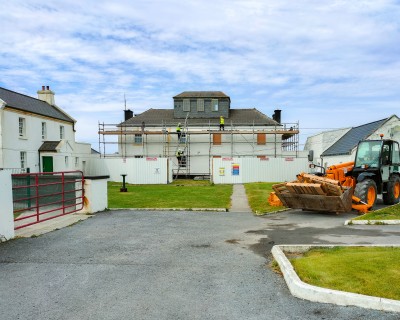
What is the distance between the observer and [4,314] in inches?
183

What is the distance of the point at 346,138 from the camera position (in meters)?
35.8

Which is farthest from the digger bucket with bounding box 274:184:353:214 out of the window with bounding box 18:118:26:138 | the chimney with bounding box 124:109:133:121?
the chimney with bounding box 124:109:133:121

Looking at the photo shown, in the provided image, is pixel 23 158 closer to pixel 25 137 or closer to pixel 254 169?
pixel 25 137

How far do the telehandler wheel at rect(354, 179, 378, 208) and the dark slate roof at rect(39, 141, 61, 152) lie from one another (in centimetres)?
2581

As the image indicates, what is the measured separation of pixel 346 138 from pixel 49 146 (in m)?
28.3

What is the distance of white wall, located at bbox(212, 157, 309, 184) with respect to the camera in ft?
99.7

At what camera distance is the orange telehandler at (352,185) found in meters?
12.0

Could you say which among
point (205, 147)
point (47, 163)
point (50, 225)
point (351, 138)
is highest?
point (351, 138)

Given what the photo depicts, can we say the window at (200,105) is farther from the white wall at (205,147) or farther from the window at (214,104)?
the white wall at (205,147)

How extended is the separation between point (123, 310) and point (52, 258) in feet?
10.7

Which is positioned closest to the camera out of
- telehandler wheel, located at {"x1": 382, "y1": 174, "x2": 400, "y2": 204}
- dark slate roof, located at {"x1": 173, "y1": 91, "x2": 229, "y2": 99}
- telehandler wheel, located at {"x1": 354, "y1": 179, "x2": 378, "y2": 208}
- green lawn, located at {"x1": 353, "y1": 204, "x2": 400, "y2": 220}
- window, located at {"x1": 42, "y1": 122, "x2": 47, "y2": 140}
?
green lawn, located at {"x1": 353, "y1": 204, "x2": 400, "y2": 220}

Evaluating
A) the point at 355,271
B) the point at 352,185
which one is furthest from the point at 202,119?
the point at 355,271

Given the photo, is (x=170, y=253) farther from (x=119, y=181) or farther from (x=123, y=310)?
(x=119, y=181)

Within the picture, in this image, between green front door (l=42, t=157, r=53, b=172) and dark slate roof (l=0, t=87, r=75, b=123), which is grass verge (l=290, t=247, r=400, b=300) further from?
green front door (l=42, t=157, r=53, b=172)
